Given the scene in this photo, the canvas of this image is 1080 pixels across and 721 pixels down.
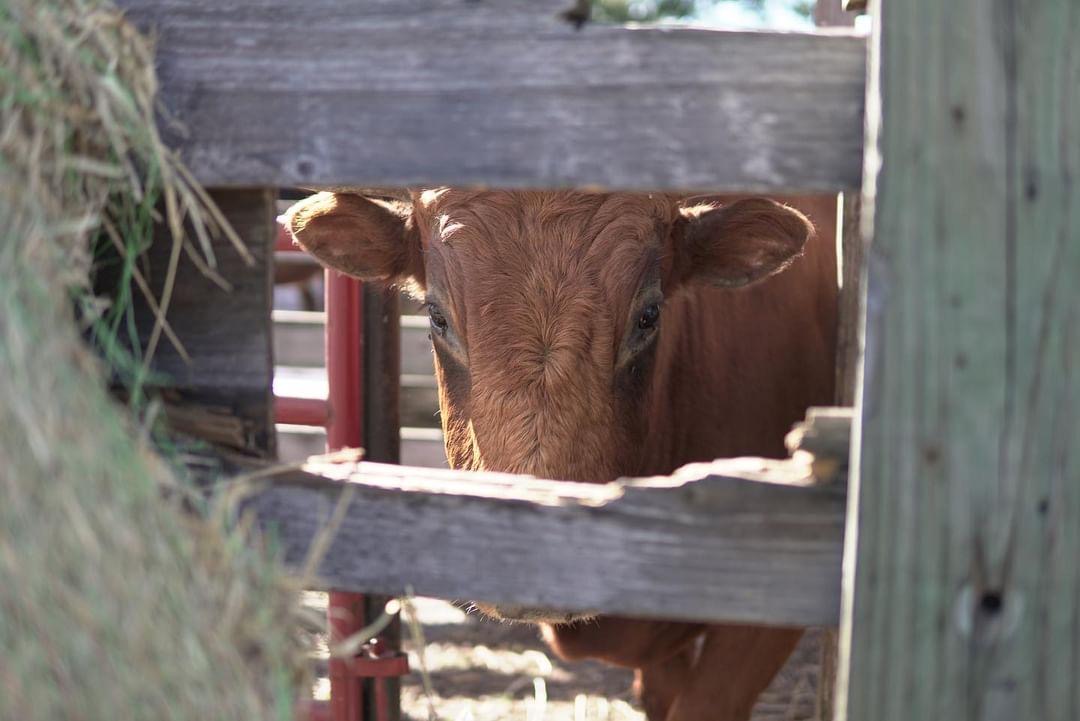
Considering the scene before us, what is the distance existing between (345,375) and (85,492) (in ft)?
8.24

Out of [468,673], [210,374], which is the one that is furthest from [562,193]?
[468,673]

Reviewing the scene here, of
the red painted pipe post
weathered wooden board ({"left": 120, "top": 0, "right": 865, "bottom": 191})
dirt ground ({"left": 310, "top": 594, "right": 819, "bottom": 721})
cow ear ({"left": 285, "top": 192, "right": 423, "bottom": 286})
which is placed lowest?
dirt ground ({"left": 310, "top": 594, "right": 819, "bottom": 721})

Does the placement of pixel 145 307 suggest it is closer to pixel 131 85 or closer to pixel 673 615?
pixel 131 85

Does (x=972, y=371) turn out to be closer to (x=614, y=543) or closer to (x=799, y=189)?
(x=799, y=189)

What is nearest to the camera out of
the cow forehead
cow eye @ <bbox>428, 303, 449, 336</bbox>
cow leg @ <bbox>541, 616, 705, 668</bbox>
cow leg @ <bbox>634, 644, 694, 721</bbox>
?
the cow forehead

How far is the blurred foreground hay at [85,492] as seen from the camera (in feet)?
4.43

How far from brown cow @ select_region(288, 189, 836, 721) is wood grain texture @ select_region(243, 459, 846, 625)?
1.11 meters

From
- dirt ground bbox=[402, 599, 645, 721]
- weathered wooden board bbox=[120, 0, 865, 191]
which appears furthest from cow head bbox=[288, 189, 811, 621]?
dirt ground bbox=[402, 599, 645, 721]

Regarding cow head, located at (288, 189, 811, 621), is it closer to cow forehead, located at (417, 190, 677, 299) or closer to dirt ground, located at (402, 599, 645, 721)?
cow forehead, located at (417, 190, 677, 299)

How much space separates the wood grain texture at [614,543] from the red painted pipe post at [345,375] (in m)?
2.13

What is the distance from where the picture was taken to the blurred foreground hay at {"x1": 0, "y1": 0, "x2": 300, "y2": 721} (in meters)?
1.35

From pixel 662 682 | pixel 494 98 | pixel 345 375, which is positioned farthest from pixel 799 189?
pixel 662 682

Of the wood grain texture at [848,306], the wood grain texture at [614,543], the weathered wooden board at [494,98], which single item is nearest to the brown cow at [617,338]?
the wood grain texture at [848,306]

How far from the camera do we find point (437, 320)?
3.44 m
